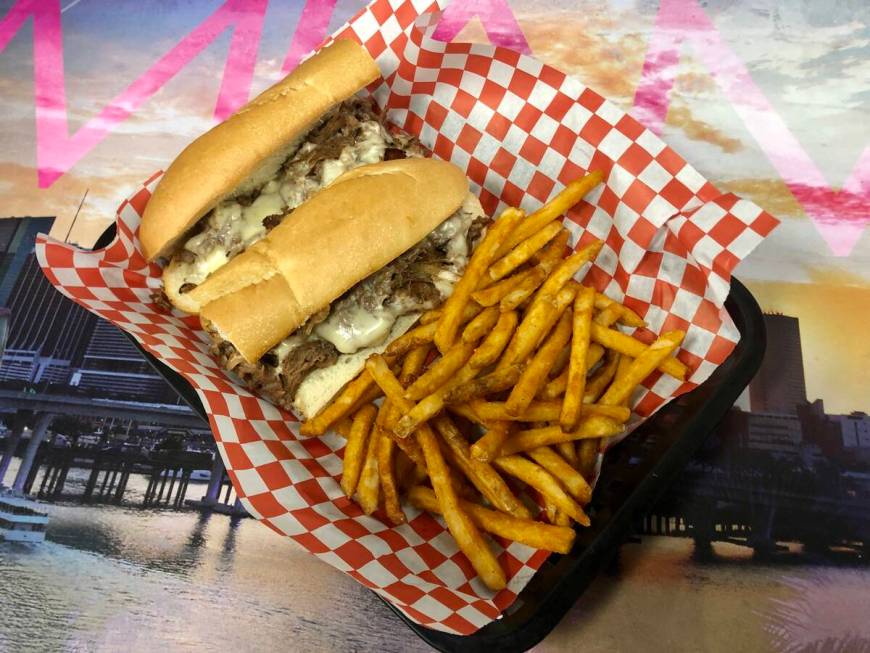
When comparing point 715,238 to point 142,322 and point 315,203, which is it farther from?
point 142,322

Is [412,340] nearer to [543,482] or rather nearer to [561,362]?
[561,362]

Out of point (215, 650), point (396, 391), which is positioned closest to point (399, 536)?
point (396, 391)

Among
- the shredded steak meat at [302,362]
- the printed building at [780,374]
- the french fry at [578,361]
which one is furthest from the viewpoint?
the printed building at [780,374]

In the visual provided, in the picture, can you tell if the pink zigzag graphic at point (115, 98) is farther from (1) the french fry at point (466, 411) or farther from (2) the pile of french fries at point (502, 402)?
(1) the french fry at point (466, 411)

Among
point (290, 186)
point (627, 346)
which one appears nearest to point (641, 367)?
point (627, 346)

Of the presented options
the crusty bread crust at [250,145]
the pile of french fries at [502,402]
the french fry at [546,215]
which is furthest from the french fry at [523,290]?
the crusty bread crust at [250,145]
